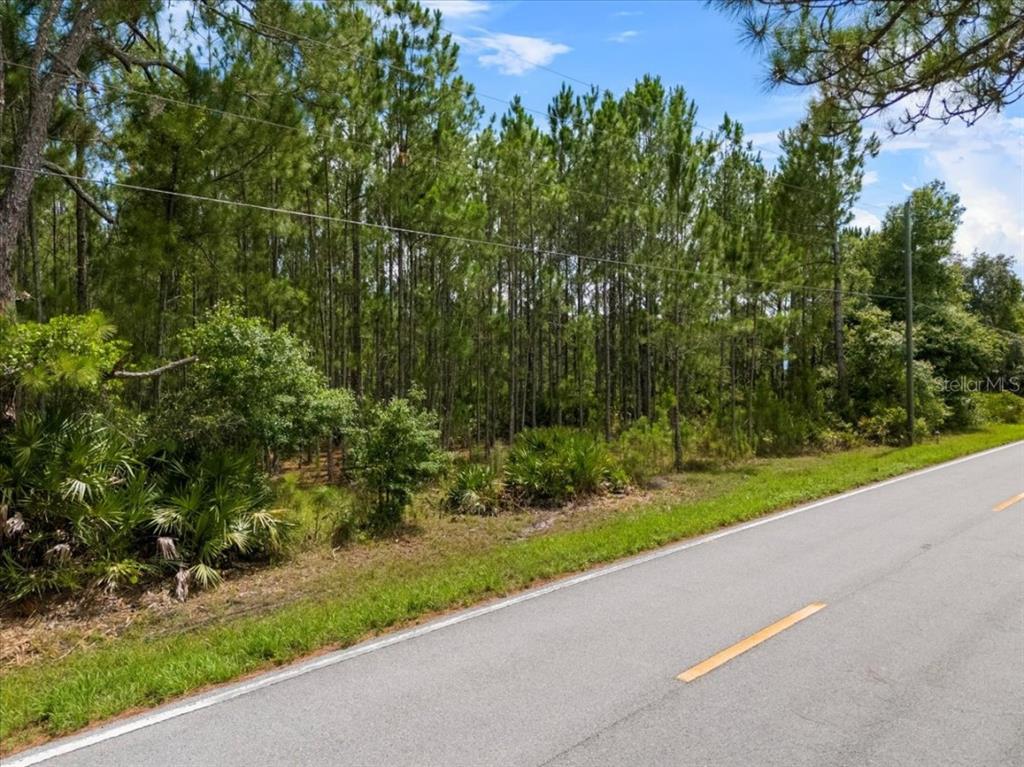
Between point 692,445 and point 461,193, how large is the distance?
406 inches

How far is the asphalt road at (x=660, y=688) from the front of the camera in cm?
401

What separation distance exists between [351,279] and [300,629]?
14.9 meters

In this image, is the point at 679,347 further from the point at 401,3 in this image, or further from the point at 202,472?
the point at 202,472

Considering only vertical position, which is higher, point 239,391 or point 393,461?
point 239,391

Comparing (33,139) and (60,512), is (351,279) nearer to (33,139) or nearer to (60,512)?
(33,139)

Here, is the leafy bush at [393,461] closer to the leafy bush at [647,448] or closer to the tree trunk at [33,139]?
the tree trunk at [33,139]

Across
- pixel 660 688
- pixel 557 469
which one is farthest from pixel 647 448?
pixel 660 688

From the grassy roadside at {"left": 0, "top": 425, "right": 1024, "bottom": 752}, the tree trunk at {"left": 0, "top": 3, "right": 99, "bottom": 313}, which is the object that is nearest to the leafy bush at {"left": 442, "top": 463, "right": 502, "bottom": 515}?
the grassy roadside at {"left": 0, "top": 425, "right": 1024, "bottom": 752}

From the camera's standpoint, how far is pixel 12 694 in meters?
5.16

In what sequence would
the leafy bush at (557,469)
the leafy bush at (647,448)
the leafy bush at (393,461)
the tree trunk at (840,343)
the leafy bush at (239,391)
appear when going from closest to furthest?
the leafy bush at (239,391), the leafy bush at (393,461), the leafy bush at (557,469), the leafy bush at (647,448), the tree trunk at (840,343)

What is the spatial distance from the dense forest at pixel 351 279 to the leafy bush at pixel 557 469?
490 millimetres

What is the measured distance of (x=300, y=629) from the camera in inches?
247

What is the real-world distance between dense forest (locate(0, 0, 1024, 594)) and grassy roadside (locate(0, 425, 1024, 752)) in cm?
225

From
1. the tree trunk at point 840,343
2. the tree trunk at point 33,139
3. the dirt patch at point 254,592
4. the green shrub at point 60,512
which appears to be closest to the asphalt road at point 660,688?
the dirt patch at point 254,592
